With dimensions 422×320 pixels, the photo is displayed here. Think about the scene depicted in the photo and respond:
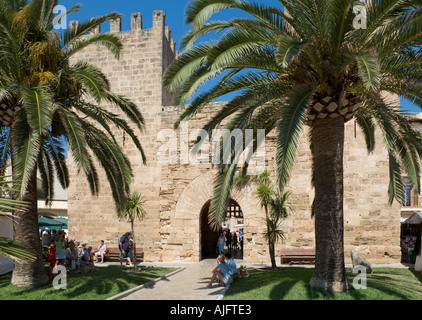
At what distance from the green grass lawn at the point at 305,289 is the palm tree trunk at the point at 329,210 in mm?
284

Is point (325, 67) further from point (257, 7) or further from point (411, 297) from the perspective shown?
point (411, 297)

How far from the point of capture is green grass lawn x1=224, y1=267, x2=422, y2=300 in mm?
6520

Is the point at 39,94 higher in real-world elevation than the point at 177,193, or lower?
higher

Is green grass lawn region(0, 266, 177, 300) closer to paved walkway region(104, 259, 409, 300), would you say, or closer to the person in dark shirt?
paved walkway region(104, 259, 409, 300)

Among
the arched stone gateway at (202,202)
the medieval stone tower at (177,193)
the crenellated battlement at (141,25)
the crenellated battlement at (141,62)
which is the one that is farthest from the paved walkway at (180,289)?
the crenellated battlement at (141,25)

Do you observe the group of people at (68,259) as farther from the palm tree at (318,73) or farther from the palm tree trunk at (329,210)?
the palm tree trunk at (329,210)

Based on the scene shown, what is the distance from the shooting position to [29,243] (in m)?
8.00

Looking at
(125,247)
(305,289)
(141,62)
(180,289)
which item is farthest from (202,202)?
(305,289)

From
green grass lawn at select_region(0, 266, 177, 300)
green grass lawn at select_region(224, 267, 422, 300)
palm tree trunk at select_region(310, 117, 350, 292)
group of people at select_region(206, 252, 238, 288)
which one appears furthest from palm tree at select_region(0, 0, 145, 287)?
palm tree trunk at select_region(310, 117, 350, 292)

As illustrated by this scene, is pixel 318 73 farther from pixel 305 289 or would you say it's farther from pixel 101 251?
pixel 101 251

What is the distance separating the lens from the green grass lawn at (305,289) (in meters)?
6.52

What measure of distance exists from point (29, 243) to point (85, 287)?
1409mm
